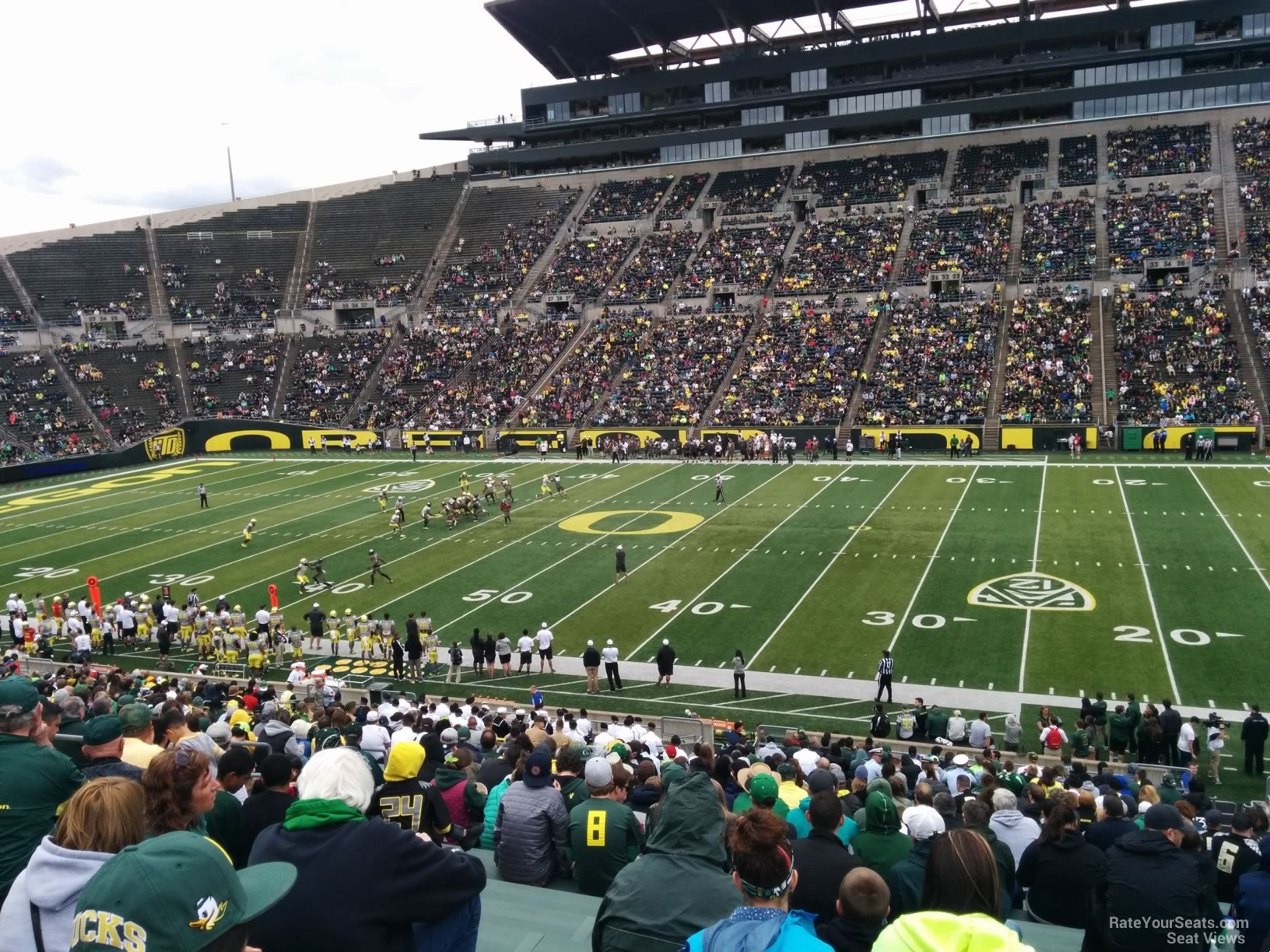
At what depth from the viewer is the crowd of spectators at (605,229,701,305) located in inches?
2421

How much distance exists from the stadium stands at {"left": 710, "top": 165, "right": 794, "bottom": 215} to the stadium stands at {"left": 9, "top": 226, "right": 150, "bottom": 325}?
4207 centimetres

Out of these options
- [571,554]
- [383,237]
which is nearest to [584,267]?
[383,237]

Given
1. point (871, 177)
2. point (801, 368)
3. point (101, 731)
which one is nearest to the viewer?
point (101, 731)

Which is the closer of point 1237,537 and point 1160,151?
point 1237,537

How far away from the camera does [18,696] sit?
4891 mm

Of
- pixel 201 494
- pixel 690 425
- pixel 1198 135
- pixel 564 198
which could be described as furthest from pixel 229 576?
pixel 1198 135

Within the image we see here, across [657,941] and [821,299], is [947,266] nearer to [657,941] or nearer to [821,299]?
[821,299]

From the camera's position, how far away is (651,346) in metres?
55.9

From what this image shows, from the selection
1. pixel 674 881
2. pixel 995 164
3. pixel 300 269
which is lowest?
pixel 674 881

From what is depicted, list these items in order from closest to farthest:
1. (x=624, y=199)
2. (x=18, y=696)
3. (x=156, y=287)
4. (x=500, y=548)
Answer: (x=18, y=696)
(x=500, y=548)
(x=156, y=287)
(x=624, y=199)

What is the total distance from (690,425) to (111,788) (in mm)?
45097

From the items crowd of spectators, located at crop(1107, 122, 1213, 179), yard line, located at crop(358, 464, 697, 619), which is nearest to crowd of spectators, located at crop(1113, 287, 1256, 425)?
crowd of spectators, located at crop(1107, 122, 1213, 179)

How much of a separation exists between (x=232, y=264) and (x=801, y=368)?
47.8 m

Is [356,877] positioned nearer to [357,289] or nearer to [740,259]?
[740,259]
